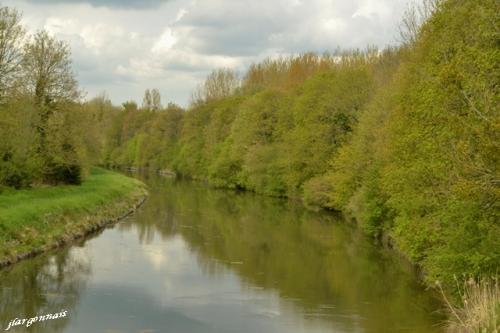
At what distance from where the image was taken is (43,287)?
2191 cm

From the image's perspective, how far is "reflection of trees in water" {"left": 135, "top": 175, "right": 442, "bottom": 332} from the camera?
70.3 feet

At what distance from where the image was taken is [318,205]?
53062 mm

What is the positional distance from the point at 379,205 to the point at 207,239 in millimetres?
9496

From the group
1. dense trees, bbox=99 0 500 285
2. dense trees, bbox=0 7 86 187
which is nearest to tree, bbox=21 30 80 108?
dense trees, bbox=0 7 86 187

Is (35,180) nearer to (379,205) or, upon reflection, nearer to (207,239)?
(207,239)

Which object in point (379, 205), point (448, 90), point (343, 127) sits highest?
point (343, 127)

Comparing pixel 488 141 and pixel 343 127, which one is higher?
pixel 343 127

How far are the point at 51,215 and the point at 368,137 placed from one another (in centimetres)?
1969

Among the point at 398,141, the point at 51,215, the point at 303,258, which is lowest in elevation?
the point at 303,258

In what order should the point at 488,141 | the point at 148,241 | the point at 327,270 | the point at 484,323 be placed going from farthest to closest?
the point at 148,241 < the point at 327,270 < the point at 488,141 < the point at 484,323

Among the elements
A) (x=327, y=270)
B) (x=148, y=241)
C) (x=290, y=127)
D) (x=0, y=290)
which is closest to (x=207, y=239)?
(x=148, y=241)

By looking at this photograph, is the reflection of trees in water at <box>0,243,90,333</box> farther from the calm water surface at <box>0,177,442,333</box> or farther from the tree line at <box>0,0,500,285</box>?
the tree line at <box>0,0,500,285</box>

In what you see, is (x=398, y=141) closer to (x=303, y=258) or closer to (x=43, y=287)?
(x=303, y=258)

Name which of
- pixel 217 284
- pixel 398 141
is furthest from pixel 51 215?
pixel 398 141
